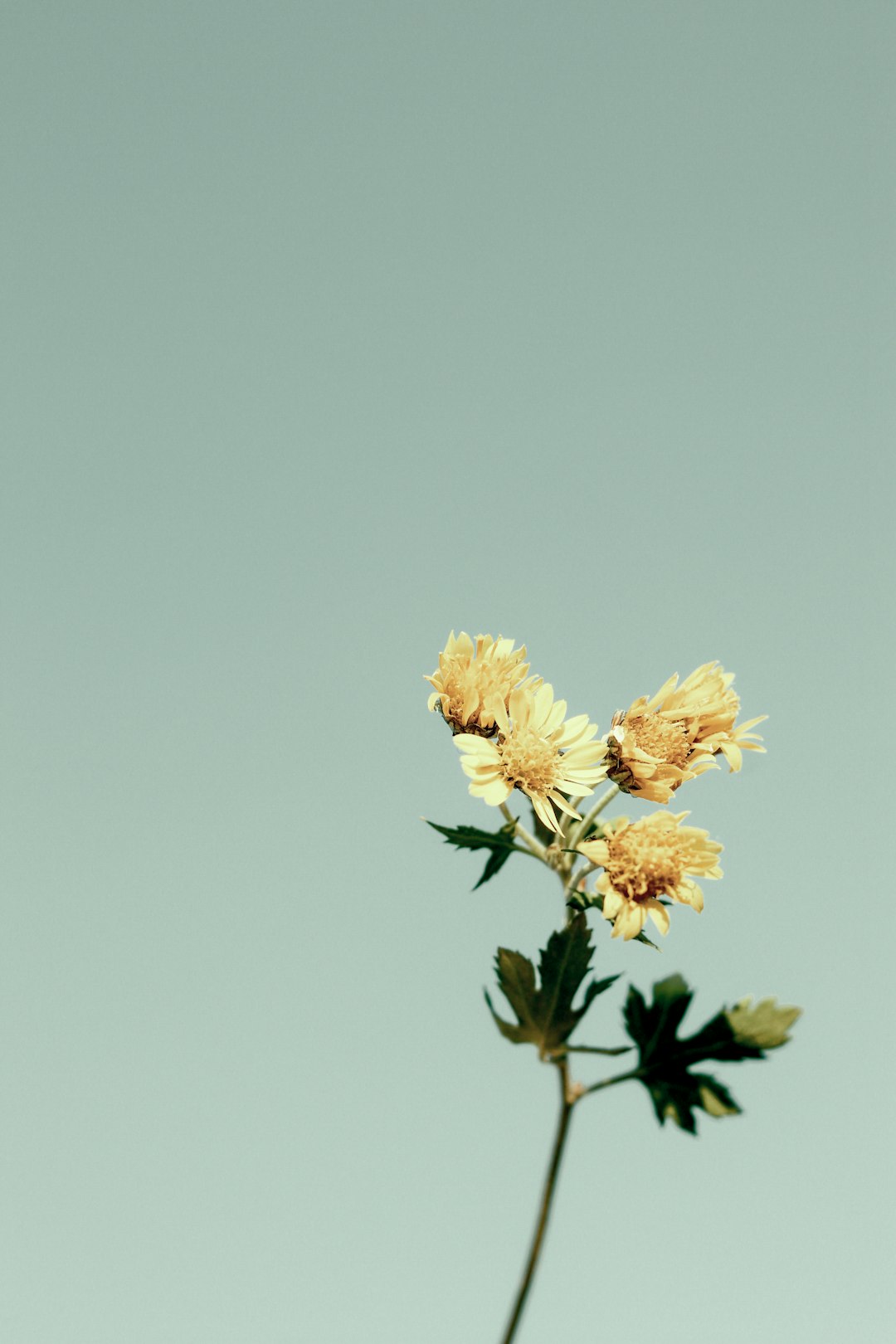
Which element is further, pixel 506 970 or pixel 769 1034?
pixel 506 970

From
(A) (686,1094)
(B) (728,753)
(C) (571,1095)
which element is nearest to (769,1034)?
(A) (686,1094)

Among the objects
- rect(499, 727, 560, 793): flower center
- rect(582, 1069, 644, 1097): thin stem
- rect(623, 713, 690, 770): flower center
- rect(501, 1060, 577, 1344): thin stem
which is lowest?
rect(501, 1060, 577, 1344): thin stem

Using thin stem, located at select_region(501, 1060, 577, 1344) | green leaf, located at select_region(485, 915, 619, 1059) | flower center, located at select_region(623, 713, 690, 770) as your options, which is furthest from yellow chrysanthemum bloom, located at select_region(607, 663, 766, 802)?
thin stem, located at select_region(501, 1060, 577, 1344)

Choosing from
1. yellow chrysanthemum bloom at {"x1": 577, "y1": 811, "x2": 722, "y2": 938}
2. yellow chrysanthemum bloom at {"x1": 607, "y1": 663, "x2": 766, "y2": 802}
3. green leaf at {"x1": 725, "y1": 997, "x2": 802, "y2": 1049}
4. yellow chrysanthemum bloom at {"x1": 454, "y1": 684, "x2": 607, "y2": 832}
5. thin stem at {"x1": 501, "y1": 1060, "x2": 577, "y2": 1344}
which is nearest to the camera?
A: thin stem at {"x1": 501, "y1": 1060, "x2": 577, "y2": 1344}

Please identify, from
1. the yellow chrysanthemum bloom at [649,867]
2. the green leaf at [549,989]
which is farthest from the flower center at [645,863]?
the green leaf at [549,989]

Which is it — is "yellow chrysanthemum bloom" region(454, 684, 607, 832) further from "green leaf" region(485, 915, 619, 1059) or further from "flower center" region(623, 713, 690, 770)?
"green leaf" region(485, 915, 619, 1059)

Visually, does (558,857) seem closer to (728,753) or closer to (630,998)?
(630,998)

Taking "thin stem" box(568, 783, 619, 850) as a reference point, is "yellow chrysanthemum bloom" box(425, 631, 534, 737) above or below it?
above
